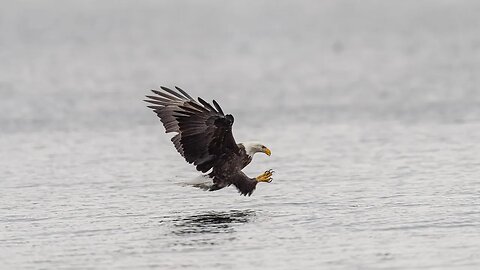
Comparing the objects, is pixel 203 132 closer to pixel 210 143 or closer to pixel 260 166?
pixel 210 143

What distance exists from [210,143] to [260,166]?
3.58 m

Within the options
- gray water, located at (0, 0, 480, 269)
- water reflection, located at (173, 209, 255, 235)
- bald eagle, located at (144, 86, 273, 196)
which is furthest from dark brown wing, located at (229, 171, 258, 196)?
water reflection, located at (173, 209, 255, 235)

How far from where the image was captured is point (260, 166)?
16062 mm

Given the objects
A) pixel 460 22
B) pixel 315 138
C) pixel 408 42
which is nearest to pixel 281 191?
pixel 315 138

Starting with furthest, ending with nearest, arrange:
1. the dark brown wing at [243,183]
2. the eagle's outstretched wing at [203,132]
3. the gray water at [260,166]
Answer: the dark brown wing at [243,183], the eagle's outstretched wing at [203,132], the gray water at [260,166]

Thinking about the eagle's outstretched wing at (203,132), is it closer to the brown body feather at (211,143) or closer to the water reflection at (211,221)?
the brown body feather at (211,143)

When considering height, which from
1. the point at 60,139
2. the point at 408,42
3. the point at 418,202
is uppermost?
the point at 408,42

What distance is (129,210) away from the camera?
41.5 ft

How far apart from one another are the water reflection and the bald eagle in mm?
459

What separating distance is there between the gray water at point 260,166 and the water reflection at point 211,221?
0.07 feet

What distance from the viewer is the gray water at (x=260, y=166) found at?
10.5 meters

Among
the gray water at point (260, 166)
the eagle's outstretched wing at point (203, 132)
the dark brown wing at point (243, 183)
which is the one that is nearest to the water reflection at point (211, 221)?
the gray water at point (260, 166)

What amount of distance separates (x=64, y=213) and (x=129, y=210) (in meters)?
0.64

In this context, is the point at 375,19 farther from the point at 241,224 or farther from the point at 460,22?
the point at 241,224
